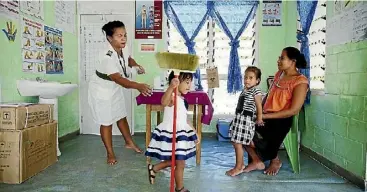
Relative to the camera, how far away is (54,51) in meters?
4.41

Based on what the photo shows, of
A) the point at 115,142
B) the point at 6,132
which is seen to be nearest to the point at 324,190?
the point at 6,132

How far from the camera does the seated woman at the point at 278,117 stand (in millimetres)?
3168

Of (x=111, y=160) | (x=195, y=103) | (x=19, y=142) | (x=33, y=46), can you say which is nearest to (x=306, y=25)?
(x=195, y=103)

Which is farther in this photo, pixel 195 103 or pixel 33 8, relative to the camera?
pixel 33 8

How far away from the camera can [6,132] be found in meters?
2.74

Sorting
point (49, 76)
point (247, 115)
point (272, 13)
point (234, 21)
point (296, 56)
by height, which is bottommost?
point (247, 115)

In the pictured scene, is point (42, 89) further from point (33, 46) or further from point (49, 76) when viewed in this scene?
point (49, 76)

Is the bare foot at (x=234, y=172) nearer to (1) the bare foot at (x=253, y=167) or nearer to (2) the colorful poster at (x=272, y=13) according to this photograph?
(1) the bare foot at (x=253, y=167)

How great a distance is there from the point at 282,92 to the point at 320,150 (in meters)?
Result: 0.90

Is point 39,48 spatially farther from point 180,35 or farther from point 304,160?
point 304,160

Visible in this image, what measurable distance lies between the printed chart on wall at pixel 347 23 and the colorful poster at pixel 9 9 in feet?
10.2

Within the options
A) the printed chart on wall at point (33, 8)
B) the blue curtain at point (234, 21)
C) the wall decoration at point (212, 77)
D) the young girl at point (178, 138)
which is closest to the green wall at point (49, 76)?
the printed chart on wall at point (33, 8)

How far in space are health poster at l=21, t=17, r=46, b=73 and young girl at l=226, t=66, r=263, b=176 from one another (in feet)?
7.55

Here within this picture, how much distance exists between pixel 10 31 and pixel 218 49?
296 centimetres
